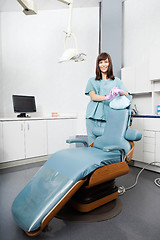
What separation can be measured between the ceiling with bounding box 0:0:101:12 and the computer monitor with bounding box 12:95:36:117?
66.1 inches

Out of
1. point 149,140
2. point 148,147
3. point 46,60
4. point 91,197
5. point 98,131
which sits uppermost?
point 46,60

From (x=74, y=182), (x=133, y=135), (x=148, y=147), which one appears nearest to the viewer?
Answer: (x=74, y=182)

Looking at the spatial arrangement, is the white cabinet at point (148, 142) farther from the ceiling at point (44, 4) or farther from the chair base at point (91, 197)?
the ceiling at point (44, 4)

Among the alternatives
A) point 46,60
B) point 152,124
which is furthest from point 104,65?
point 46,60

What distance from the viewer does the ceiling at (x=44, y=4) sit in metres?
3.45

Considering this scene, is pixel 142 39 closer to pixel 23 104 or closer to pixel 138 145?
pixel 138 145

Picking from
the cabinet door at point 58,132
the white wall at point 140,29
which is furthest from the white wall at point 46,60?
the white wall at point 140,29

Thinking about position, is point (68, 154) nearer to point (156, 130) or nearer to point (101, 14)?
point (156, 130)

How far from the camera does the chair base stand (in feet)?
5.18

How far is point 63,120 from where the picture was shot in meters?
3.62

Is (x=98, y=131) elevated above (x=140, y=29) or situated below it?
below

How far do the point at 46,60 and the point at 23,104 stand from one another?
1.08 m

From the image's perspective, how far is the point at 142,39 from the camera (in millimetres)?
3314

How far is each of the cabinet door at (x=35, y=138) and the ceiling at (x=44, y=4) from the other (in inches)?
85.7
